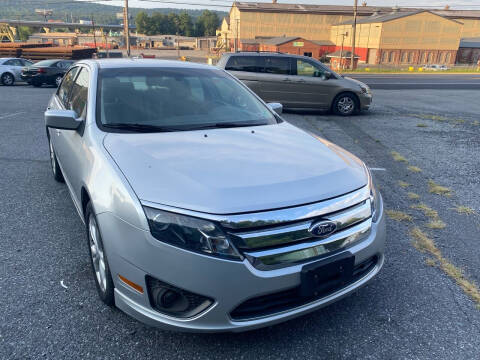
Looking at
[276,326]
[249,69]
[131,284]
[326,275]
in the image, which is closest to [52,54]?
[249,69]

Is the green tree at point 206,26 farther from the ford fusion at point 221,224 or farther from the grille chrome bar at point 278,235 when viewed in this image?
the grille chrome bar at point 278,235

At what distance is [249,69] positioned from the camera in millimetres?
11398

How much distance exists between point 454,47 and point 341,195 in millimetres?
79307

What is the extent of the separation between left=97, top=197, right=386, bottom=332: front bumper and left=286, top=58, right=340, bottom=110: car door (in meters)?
9.56

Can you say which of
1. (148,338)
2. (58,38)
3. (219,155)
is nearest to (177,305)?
(148,338)

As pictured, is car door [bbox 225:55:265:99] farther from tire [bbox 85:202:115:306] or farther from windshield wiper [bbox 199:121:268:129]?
tire [bbox 85:202:115:306]

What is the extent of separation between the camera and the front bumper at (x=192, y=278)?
191cm

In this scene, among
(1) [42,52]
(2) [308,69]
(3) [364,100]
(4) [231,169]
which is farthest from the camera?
(1) [42,52]

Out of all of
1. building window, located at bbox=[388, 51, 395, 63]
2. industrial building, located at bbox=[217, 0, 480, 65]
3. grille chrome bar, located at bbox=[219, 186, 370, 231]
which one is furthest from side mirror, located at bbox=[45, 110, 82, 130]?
building window, located at bbox=[388, 51, 395, 63]

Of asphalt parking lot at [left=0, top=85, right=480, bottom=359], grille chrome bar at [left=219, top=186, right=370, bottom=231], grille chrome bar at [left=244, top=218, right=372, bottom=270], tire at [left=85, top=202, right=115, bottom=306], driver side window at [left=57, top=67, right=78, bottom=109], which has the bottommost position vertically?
asphalt parking lot at [left=0, top=85, right=480, bottom=359]

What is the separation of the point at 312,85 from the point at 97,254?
9531 mm

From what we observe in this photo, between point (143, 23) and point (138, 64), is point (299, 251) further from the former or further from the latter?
point (143, 23)

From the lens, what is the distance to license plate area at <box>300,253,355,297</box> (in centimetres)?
204

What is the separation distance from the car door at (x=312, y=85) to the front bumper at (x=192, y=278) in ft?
A: 31.4
